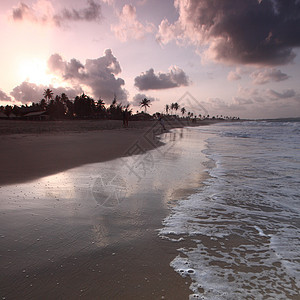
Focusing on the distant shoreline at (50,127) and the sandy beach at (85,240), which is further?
the distant shoreline at (50,127)

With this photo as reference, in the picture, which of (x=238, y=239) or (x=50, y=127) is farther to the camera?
(x=50, y=127)

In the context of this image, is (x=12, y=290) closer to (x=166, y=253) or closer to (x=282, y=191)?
(x=166, y=253)

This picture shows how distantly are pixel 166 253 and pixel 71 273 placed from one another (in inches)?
33.6

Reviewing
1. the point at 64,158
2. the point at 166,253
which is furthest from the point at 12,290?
the point at 64,158

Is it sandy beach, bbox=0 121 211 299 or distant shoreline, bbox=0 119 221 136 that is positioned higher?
sandy beach, bbox=0 121 211 299

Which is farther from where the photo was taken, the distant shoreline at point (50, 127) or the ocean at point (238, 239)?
the distant shoreline at point (50, 127)

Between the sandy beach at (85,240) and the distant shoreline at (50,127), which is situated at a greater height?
the sandy beach at (85,240)

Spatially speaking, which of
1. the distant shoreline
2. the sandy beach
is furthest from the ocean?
the distant shoreline

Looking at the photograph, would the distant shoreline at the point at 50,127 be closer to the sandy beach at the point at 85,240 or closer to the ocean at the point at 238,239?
the sandy beach at the point at 85,240

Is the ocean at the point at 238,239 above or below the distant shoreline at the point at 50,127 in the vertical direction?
above

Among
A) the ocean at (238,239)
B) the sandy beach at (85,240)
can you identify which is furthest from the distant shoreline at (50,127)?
the ocean at (238,239)

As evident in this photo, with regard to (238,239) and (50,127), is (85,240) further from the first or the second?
(50,127)

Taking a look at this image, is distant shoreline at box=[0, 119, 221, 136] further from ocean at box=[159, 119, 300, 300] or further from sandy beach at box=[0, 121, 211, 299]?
ocean at box=[159, 119, 300, 300]

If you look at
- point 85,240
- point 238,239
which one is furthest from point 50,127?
point 238,239
